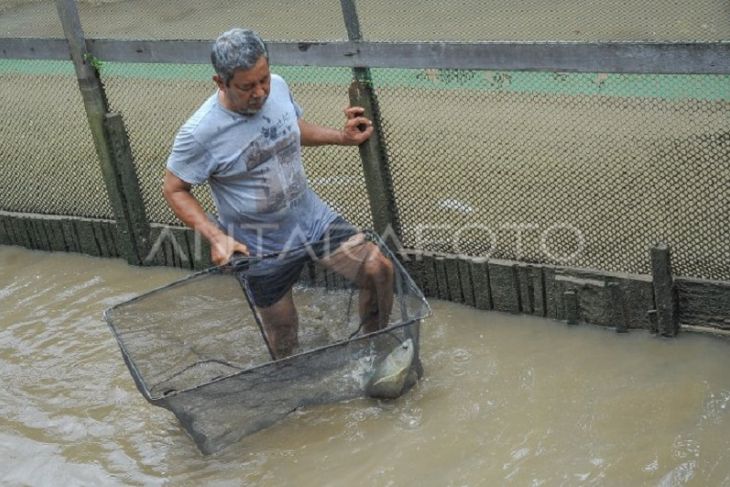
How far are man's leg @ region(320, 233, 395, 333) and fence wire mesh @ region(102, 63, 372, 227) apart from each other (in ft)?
3.66

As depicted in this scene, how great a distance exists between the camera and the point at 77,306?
690 centimetres

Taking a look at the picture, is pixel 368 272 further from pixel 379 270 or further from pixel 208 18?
pixel 208 18

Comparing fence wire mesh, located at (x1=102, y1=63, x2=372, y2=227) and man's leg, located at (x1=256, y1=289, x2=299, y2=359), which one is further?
fence wire mesh, located at (x1=102, y1=63, x2=372, y2=227)

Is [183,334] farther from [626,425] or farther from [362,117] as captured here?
[626,425]

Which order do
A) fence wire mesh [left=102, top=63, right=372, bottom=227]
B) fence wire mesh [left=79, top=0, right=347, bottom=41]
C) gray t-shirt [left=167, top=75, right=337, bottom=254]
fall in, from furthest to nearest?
fence wire mesh [left=102, top=63, right=372, bottom=227] < fence wire mesh [left=79, top=0, right=347, bottom=41] < gray t-shirt [left=167, top=75, right=337, bottom=254]

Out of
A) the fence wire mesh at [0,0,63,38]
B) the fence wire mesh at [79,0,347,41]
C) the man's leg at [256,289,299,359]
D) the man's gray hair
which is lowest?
the man's leg at [256,289,299,359]

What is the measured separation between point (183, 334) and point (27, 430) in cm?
90

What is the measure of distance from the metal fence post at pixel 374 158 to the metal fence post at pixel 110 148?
1.72m

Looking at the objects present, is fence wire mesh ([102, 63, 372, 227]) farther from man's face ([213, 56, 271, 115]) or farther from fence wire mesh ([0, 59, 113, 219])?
man's face ([213, 56, 271, 115])

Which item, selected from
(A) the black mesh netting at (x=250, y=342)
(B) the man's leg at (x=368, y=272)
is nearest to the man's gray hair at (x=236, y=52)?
(A) the black mesh netting at (x=250, y=342)

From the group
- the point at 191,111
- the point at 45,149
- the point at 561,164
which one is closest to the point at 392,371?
the point at 561,164

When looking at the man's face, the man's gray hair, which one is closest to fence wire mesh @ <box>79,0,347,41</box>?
the man's face

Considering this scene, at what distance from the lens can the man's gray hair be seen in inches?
190

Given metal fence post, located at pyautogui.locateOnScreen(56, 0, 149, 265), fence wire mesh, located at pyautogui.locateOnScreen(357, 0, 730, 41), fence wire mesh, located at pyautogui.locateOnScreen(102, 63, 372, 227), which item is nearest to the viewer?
fence wire mesh, located at pyautogui.locateOnScreen(357, 0, 730, 41)
